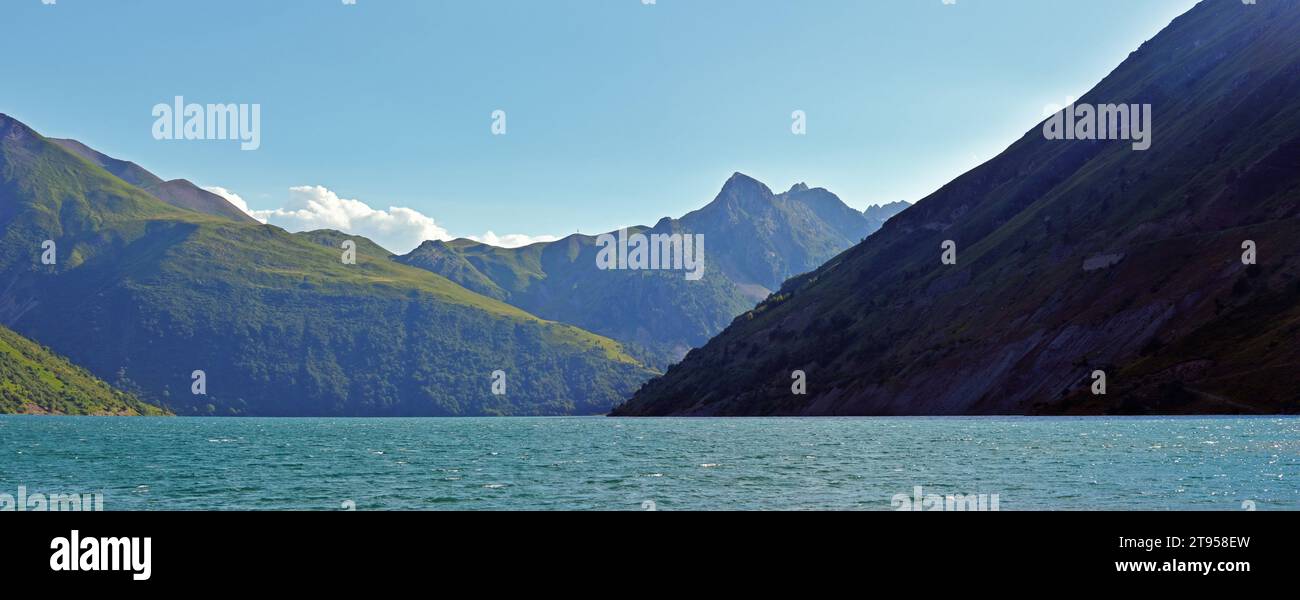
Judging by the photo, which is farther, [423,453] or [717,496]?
[423,453]

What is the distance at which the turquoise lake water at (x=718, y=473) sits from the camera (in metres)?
65.0

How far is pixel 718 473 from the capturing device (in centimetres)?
8719

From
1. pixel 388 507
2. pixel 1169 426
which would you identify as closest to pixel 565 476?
pixel 388 507

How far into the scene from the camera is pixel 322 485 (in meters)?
80.7

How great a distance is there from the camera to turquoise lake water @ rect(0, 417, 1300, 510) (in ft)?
213
